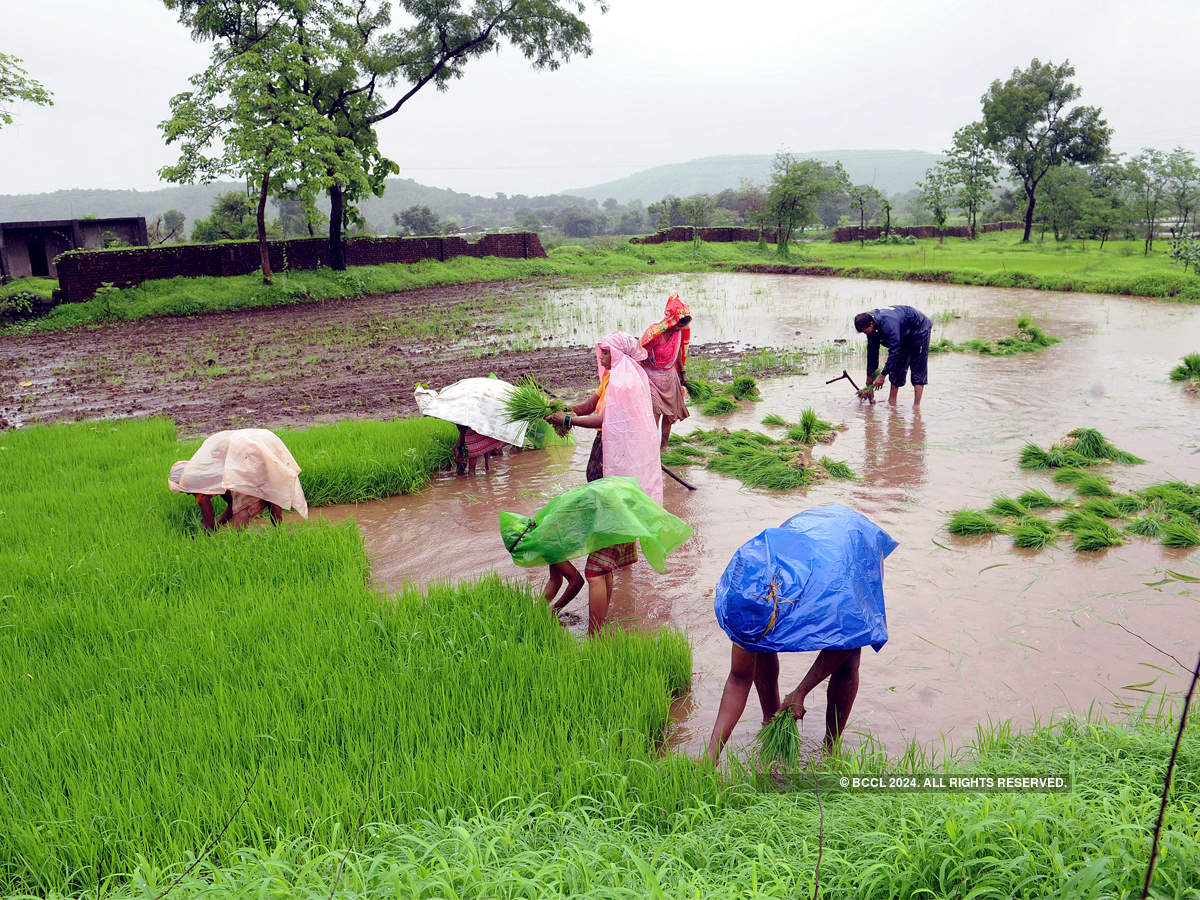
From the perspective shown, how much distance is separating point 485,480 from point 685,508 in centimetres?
214

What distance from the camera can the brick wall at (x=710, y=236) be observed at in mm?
41438

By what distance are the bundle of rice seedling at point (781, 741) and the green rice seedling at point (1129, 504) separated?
4.54 meters

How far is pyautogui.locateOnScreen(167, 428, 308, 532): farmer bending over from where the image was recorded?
214 inches

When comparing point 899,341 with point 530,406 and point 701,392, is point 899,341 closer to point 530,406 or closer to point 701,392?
point 701,392

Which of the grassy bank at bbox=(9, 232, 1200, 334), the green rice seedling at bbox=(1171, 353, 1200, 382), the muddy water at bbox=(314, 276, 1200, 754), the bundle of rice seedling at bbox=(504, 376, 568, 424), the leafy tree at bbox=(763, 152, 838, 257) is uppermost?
the leafy tree at bbox=(763, 152, 838, 257)

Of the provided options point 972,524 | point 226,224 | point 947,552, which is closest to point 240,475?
point 947,552

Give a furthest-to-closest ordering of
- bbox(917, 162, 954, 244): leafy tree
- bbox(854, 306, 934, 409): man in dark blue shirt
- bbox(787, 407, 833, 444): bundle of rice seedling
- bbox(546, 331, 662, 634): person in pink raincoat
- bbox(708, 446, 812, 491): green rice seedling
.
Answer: bbox(917, 162, 954, 244): leafy tree < bbox(854, 306, 934, 409): man in dark blue shirt < bbox(787, 407, 833, 444): bundle of rice seedling < bbox(708, 446, 812, 491): green rice seedling < bbox(546, 331, 662, 634): person in pink raincoat

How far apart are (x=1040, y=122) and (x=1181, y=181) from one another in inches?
289

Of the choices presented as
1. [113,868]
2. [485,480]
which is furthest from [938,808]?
[485,480]

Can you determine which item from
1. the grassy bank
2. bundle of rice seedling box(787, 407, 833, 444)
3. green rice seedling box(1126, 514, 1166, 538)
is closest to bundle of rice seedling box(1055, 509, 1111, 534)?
green rice seedling box(1126, 514, 1166, 538)

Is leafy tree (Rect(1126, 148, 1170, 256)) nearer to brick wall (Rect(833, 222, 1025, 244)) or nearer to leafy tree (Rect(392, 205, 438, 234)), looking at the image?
brick wall (Rect(833, 222, 1025, 244))

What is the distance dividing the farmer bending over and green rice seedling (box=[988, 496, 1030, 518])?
5354 mm

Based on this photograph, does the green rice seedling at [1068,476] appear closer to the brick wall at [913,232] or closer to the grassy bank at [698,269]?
the grassy bank at [698,269]

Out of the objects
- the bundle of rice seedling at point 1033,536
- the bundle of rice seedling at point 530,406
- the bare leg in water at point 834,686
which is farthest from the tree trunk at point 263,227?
the bare leg in water at point 834,686
